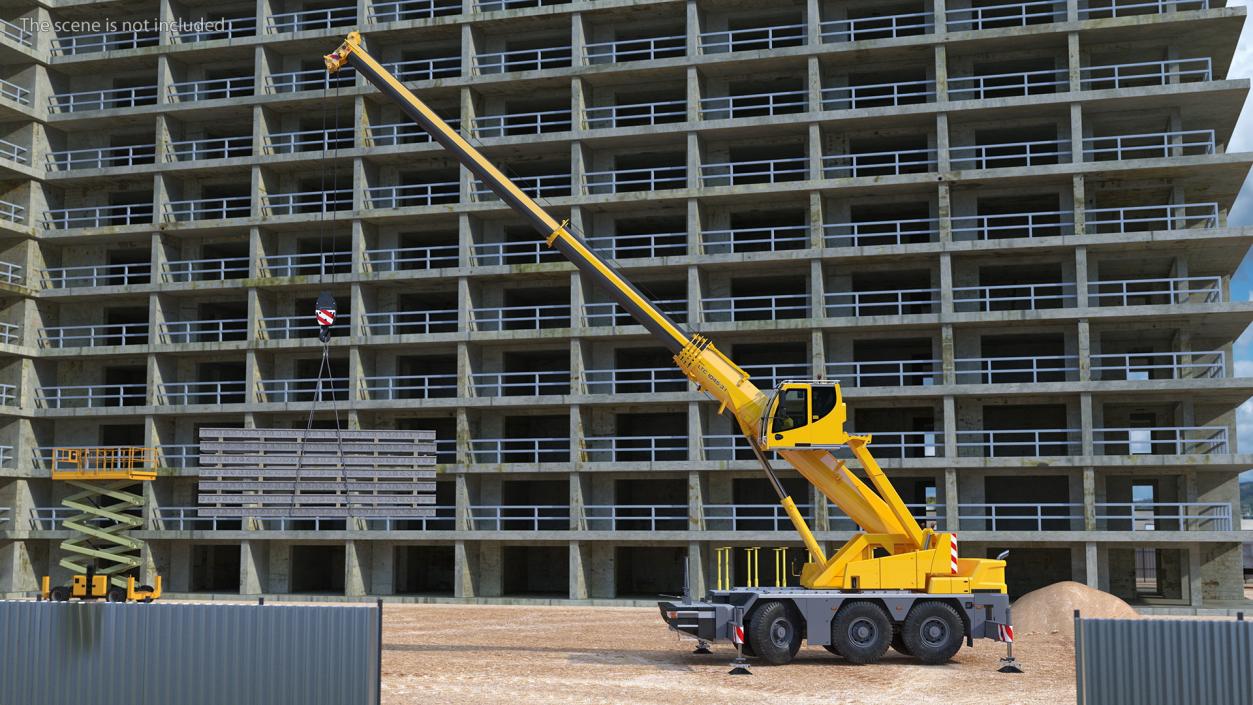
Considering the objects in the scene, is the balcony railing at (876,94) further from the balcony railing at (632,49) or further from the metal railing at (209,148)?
the metal railing at (209,148)

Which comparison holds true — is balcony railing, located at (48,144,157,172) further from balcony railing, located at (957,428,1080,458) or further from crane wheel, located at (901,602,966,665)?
crane wheel, located at (901,602,966,665)

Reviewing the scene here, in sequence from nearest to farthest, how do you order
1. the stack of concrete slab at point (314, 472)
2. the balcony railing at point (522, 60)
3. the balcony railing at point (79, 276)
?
the stack of concrete slab at point (314, 472) → the balcony railing at point (522, 60) → the balcony railing at point (79, 276)

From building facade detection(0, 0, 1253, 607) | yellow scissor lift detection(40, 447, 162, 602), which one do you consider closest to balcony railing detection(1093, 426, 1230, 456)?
building facade detection(0, 0, 1253, 607)

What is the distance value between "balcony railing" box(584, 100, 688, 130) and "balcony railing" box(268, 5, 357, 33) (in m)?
10.6

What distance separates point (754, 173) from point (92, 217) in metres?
27.8

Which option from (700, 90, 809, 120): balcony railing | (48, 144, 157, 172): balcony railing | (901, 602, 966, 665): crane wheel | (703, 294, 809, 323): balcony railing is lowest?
(901, 602, 966, 665): crane wheel

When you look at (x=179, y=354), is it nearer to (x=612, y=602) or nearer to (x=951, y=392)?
(x=612, y=602)

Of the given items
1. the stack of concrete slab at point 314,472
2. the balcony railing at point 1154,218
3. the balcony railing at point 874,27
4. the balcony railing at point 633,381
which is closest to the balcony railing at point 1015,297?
the balcony railing at point 1154,218

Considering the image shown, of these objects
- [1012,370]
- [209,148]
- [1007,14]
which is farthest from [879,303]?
[209,148]

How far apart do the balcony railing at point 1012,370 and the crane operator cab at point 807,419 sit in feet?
57.1

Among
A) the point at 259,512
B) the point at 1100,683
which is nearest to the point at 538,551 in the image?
the point at 259,512

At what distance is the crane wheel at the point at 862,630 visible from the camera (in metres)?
24.8

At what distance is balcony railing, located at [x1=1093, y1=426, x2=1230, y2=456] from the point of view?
41.3 m

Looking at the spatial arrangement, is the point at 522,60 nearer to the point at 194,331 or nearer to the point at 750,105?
the point at 750,105
